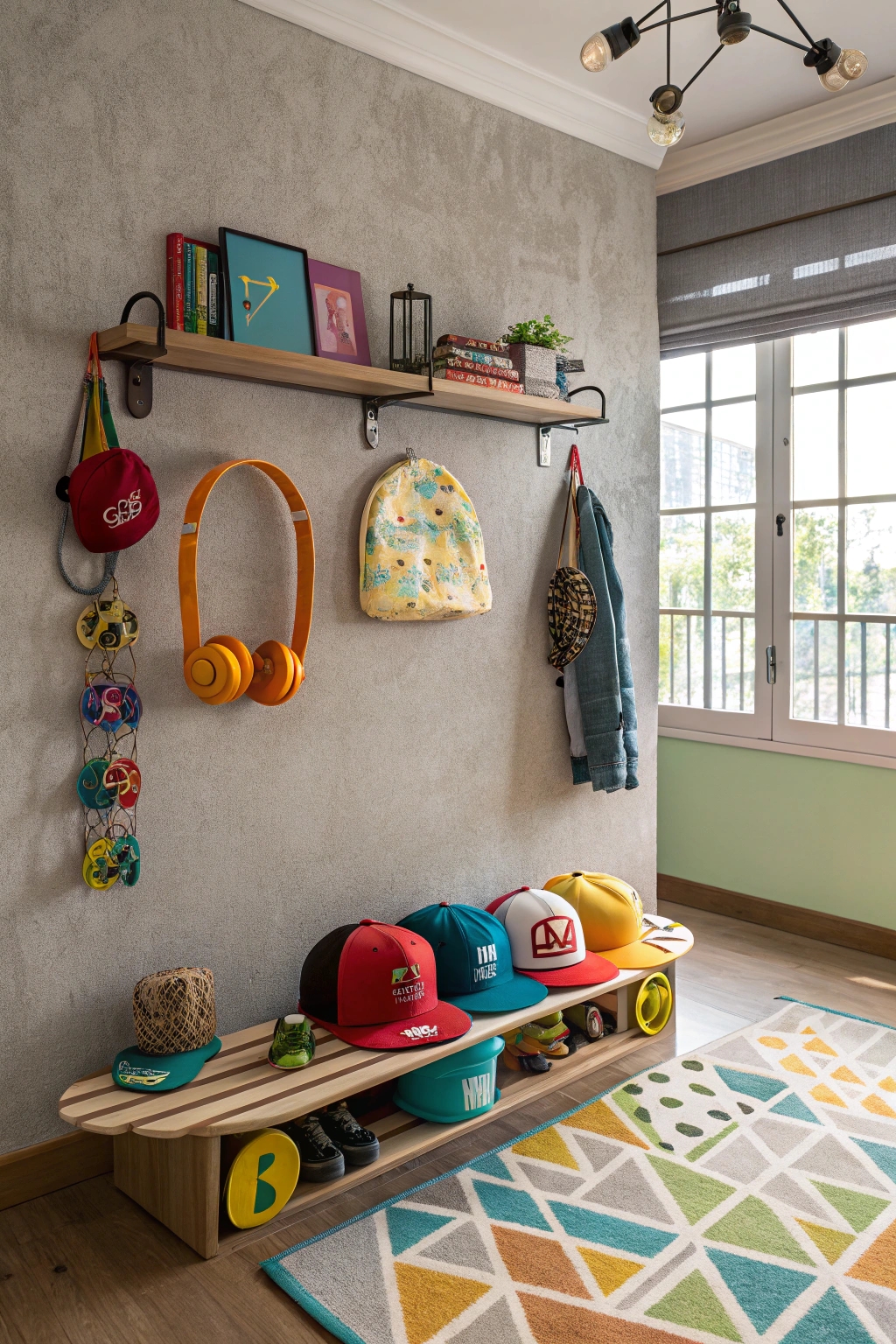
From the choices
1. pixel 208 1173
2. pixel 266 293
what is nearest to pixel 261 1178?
pixel 208 1173

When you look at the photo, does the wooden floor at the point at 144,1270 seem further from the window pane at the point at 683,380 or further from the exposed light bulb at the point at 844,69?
the window pane at the point at 683,380

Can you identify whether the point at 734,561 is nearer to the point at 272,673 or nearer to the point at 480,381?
the point at 480,381

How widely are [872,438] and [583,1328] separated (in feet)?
8.97

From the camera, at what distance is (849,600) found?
3.37m

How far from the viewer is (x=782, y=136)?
313cm

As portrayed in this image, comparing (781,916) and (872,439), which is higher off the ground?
(872,439)

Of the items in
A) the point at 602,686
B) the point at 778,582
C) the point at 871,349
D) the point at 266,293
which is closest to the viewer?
the point at 266,293

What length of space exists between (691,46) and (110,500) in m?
1.96

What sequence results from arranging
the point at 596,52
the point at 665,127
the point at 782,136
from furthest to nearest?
1. the point at 782,136
2. the point at 665,127
3. the point at 596,52

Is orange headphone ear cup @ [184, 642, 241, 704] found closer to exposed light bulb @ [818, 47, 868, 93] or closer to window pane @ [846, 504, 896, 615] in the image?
exposed light bulb @ [818, 47, 868, 93]

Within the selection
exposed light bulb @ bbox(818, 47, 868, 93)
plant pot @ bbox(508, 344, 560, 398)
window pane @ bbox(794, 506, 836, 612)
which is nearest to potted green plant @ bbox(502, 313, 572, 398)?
plant pot @ bbox(508, 344, 560, 398)

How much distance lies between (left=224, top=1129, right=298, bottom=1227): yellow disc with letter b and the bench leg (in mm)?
39

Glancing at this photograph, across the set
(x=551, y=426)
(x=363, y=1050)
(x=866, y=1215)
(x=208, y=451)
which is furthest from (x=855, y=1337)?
(x=551, y=426)

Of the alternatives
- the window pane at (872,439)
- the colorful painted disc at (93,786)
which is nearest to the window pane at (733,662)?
the window pane at (872,439)
